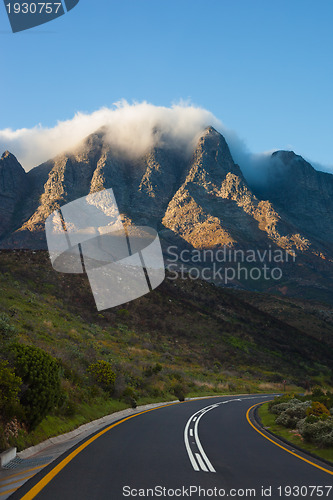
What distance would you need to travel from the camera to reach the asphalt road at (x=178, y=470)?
6668 millimetres

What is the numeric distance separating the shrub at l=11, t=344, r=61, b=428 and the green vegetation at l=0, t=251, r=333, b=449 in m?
0.03

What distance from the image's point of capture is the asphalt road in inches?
263

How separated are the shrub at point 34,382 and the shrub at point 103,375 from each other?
850 cm

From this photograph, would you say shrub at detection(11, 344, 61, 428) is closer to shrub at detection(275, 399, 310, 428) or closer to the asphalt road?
the asphalt road

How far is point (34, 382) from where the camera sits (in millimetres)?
10344

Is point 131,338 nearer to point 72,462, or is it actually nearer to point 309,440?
point 309,440

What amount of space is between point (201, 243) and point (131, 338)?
151301 mm

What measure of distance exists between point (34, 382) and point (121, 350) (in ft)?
88.8

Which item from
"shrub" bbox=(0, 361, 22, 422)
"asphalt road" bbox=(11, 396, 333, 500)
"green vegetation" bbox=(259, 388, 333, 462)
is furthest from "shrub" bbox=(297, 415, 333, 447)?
"shrub" bbox=(0, 361, 22, 422)

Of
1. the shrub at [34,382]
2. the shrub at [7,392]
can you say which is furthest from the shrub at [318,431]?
the shrub at [7,392]

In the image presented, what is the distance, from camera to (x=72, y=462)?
846 centimetres

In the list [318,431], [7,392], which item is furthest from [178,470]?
[318,431]

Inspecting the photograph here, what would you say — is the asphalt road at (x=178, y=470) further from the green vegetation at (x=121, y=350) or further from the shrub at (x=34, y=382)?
the green vegetation at (x=121, y=350)

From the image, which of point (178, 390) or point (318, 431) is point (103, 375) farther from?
point (178, 390)
